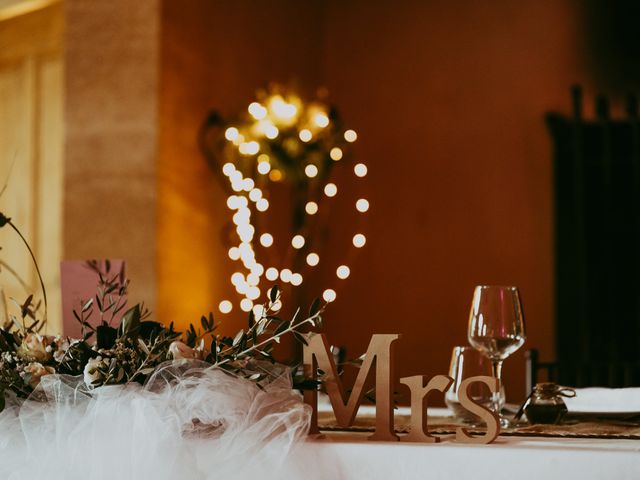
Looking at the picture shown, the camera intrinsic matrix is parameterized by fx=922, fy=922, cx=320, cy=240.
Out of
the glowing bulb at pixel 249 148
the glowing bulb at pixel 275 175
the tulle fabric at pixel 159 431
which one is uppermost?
the glowing bulb at pixel 249 148

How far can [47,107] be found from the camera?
4957mm

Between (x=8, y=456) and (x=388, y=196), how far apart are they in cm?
395

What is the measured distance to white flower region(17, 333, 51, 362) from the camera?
1.12 meters

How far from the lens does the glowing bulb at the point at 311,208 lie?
4689 mm

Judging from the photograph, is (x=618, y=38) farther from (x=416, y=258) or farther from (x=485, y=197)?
(x=416, y=258)

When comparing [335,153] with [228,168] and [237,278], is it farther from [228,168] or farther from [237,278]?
[237,278]

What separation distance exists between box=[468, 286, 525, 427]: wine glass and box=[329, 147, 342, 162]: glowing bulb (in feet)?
10.4

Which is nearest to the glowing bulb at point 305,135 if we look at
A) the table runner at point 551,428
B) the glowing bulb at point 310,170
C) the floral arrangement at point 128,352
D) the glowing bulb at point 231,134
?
the glowing bulb at point 310,170

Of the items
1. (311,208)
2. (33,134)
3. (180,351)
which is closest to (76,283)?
(180,351)

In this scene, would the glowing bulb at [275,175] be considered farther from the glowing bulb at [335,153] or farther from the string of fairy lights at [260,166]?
the glowing bulb at [335,153]

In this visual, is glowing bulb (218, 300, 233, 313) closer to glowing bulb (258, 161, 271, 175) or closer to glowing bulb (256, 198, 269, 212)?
glowing bulb (256, 198, 269, 212)

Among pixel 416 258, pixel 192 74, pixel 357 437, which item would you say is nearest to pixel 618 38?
pixel 416 258

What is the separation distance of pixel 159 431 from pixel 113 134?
9.66ft

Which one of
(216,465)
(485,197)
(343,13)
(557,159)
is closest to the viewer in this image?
(216,465)
